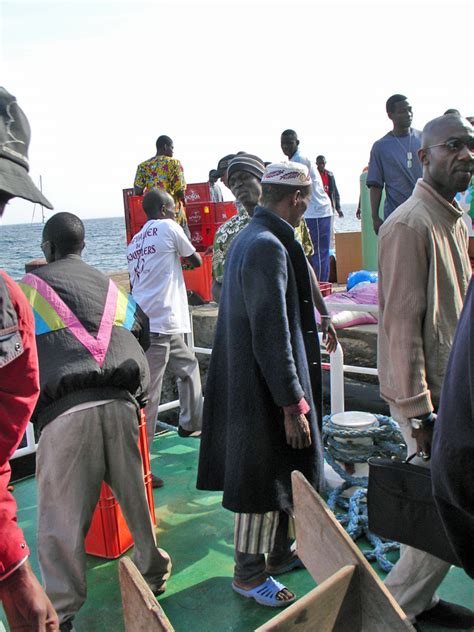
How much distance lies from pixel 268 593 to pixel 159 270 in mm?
2643

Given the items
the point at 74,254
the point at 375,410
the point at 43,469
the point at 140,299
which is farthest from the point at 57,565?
the point at 375,410

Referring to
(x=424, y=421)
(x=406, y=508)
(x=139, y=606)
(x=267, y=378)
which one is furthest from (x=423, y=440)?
(x=139, y=606)

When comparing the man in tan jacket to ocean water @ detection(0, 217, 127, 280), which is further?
ocean water @ detection(0, 217, 127, 280)

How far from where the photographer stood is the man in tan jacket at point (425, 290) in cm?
266

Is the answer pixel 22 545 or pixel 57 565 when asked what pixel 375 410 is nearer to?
pixel 57 565

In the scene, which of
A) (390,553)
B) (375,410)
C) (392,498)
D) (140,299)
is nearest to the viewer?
(392,498)

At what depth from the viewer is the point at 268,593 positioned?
323 centimetres

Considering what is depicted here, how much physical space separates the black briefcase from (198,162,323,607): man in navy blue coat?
2.14 feet

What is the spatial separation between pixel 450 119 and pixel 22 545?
235cm

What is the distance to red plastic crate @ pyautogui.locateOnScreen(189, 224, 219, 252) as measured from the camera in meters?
10.0

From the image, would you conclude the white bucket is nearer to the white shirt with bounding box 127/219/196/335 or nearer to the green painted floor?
the green painted floor

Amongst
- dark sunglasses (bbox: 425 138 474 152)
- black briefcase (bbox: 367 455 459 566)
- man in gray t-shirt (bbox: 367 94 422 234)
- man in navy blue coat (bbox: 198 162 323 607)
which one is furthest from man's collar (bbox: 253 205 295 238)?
man in gray t-shirt (bbox: 367 94 422 234)

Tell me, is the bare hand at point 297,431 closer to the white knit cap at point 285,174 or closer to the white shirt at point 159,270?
the white knit cap at point 285,174

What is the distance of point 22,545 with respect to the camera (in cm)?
182
